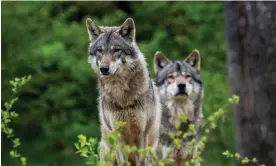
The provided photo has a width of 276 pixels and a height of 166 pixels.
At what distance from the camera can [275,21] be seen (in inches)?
428

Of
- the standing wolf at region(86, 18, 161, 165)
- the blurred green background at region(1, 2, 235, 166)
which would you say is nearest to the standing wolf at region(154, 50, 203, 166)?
the standing wolf at region(86, 18, 161, 165)

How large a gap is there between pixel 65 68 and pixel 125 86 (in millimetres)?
15216

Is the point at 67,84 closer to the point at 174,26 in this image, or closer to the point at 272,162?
the point at 174,26

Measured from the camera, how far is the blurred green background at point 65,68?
22.1 metres

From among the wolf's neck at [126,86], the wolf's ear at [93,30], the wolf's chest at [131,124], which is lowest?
the wolf's chest at [131,124]

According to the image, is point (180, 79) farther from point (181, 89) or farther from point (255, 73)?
point (255, 73)

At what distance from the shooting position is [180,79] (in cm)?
1160

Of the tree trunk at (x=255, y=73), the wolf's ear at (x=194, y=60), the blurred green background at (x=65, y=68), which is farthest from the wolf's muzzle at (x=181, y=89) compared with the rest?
the blurred green background at (x=65, y=68)

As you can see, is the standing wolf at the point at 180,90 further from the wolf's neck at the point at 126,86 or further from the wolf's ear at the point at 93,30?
the wolf's ear at the point at 93,30

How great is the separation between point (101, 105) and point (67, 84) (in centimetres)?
1443

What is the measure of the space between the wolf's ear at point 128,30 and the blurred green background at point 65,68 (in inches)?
473

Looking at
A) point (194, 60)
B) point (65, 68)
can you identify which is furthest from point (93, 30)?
point (65, 68)

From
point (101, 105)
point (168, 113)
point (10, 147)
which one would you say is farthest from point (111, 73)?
point (10, 147)

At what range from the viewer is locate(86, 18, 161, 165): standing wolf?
8289 mm
